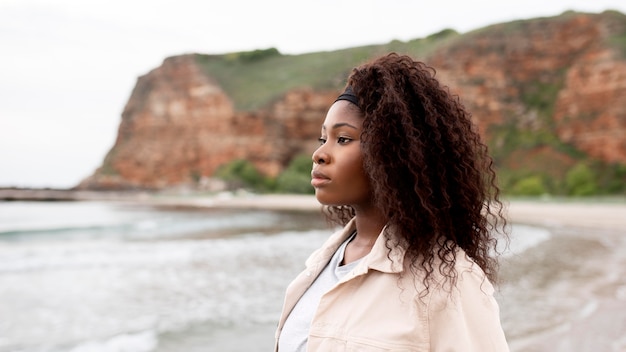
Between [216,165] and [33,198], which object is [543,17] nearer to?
[216,165]

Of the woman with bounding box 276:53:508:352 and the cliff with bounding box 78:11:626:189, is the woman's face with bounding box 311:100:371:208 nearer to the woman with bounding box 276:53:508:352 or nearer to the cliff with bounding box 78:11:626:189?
the woman with bounding box 276:53:508:352

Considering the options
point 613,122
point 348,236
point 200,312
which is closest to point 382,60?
point 348,236

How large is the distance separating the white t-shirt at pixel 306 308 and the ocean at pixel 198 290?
1463 millimetres

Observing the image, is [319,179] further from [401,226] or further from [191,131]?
[191,131]

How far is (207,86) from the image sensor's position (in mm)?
55594

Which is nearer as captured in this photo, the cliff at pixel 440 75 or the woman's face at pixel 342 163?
the woman's face at pixel 342 163

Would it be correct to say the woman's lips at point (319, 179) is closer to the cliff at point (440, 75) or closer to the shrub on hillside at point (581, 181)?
the cliff at point (440, 75)

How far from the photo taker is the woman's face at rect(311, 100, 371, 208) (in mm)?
1447

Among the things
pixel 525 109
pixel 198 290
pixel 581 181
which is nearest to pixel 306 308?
pixel 198 290

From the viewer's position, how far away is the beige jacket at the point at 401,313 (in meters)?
1.19

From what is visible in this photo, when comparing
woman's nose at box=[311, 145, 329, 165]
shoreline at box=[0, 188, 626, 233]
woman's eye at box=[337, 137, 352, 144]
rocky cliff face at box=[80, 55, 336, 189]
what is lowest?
shoreline at box=[0, 188, 626, 233]

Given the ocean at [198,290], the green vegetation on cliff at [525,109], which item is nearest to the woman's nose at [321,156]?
the ocean at [198,290]

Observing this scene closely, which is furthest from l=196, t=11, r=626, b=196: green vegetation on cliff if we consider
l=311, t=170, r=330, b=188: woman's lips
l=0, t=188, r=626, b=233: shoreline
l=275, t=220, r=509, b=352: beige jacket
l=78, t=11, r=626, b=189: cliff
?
l=275, t=220, r=509, b=352: beige jacket

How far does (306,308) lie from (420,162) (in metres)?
0.54
